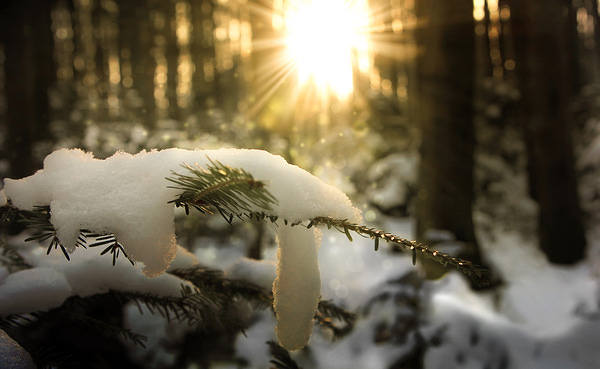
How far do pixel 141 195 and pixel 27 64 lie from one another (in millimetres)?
7104

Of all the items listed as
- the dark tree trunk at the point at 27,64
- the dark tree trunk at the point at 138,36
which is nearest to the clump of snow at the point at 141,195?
the dark tree trunk at the point at 27,64

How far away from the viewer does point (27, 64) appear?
6.20 metres

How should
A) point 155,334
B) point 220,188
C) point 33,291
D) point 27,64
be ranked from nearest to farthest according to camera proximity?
point 220,188 → point 33,291 → point 155,334 → point 27,64

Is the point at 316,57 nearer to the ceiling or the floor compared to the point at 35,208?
nearer to the ceiling

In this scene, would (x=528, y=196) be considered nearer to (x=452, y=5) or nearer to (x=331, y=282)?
(x=452, y=5)

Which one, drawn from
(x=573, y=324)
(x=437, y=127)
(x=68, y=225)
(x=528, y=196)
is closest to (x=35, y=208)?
(x=68, y=225)

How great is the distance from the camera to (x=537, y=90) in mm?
4402

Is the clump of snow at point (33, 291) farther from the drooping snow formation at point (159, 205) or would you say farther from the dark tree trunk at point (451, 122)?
the dark tree trunk at point (451, 122)

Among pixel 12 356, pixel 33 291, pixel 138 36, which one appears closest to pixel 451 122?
pixel 33 291

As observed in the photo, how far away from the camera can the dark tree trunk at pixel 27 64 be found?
586 centimetres

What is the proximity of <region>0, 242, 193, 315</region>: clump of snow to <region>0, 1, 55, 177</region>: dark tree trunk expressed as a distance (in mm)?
5569

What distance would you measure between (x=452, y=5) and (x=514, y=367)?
3.08 meters

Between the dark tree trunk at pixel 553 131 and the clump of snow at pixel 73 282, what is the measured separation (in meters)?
4.60

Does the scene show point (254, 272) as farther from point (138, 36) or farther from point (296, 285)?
point (138, 36)
